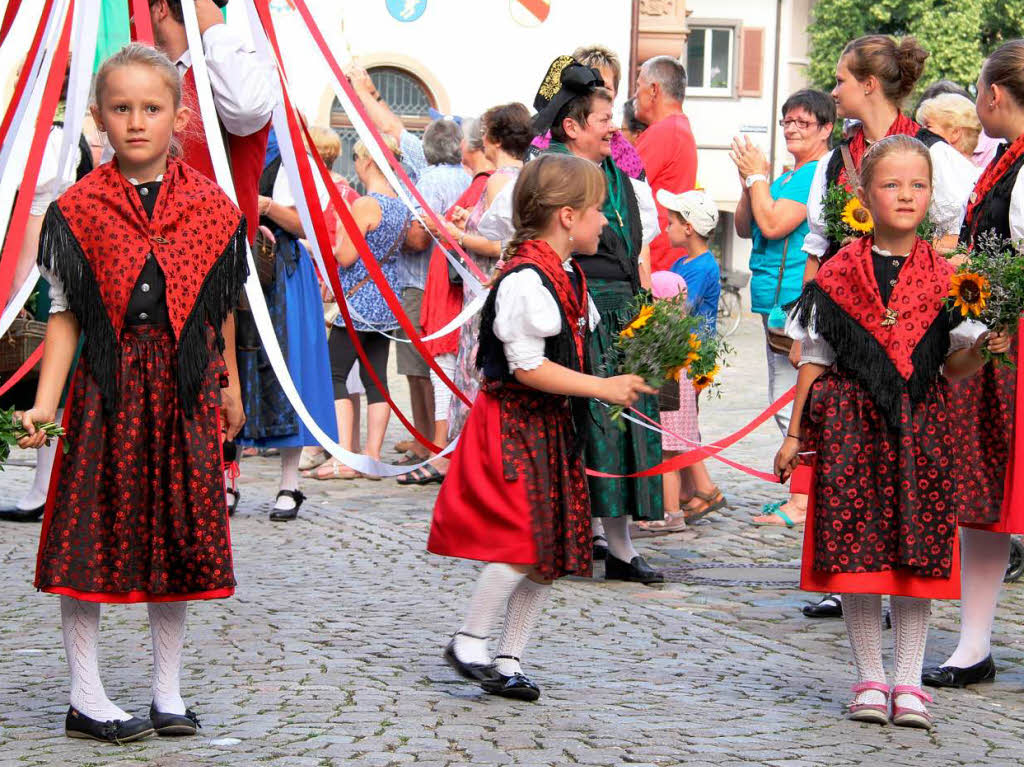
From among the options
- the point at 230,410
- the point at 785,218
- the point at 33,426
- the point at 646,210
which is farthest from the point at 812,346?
the point at 785,218

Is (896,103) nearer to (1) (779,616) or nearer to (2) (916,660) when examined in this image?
(1) (779,616)

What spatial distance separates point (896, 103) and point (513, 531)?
2.49 meters

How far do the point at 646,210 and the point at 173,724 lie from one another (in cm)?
361

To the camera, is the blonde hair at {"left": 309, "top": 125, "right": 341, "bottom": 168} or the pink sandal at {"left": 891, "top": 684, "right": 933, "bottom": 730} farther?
the blonde hair at {"left": 309, "top": 125, "right": 341, "bottom": 168}

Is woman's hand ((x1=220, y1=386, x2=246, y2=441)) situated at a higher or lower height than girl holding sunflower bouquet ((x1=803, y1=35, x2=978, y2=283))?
lower

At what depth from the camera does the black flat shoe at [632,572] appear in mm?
7117

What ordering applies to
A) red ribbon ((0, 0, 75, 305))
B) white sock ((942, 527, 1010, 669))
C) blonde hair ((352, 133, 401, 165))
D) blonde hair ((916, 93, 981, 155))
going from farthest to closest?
blonde hair ((352, 133, 401, 165)) → blonde hair ((916, 93, 981, 155)) → white sock ((942, 527, 1010, 669)) → red ribbon ((0, 0, 75, 305))

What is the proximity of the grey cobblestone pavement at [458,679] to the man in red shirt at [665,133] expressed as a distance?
2085 mm

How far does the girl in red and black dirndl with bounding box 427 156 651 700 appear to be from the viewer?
4914 mm

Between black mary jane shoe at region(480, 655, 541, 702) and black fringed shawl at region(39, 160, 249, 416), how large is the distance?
4.01 feet

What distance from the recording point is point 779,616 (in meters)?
6.48

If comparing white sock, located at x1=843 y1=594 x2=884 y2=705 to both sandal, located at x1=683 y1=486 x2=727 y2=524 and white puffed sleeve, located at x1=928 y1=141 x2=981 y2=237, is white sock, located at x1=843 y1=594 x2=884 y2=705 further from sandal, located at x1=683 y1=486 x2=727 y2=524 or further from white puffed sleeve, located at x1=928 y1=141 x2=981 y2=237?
sandal, located at x1=683 y1=486 x2=727 y2=524

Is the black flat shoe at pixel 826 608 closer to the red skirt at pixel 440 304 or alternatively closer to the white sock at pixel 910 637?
the white sock at pixel 910 637

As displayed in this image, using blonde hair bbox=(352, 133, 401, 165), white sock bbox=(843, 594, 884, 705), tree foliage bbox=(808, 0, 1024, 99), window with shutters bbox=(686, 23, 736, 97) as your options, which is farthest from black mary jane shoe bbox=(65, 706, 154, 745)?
window with shutters bbox=(686, 23, 736, 97)
